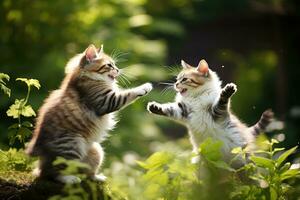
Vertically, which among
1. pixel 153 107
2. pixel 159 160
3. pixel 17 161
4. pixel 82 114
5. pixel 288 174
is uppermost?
pixel 159 160

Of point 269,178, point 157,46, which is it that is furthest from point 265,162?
point 157,46

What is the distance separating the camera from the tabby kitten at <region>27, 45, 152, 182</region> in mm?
4531

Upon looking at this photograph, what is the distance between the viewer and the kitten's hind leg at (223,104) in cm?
450

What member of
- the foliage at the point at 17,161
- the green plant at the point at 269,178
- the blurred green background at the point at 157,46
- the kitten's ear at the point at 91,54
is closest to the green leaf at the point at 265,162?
the green plant at the point at 269,178

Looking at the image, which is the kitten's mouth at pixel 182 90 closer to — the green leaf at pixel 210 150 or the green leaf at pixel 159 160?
the green leaf at pixel 210 150

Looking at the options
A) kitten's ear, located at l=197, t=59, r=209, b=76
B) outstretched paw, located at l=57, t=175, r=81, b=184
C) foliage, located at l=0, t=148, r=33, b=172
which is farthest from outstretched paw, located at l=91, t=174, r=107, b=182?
kitten's ear, located at l=197, t=59, r=209, b=76

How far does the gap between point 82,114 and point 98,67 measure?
1.63ft

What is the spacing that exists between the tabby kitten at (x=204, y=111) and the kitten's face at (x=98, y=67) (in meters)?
0.45

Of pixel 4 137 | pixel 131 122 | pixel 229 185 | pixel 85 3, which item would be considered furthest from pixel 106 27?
pixel 229 185

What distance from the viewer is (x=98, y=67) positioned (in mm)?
5117

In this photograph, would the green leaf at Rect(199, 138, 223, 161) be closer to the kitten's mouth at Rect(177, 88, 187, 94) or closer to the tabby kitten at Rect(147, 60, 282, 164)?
the tabby kitten at Rect(147, 60, 282, 164)

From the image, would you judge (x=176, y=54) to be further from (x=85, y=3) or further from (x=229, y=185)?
(x=229, y=185)

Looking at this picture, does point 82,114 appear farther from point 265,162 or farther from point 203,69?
point 265,162

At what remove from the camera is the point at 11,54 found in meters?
12.6
